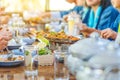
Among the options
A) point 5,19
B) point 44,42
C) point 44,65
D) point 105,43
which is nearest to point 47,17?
point 5,19

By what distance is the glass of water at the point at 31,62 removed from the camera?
1.47 meters

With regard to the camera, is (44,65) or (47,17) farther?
(47,17)

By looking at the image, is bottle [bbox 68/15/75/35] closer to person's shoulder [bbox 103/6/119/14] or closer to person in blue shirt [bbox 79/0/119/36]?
person in blue shirt [bbox 79/0/119/36]

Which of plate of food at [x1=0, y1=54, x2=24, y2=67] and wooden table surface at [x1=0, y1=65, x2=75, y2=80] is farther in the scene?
plate of food at [x1=0, y1=54, x2=24, y2=67]

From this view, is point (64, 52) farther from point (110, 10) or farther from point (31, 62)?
point (110, 10)

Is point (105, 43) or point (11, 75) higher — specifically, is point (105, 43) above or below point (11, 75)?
above

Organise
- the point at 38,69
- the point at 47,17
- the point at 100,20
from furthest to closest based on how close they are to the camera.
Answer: the point at 47,17, the point at 100,20, the point at 38,69

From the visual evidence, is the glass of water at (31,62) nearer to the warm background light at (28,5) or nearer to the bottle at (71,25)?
the bottle at (71,25)

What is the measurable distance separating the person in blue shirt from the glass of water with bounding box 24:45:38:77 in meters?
1.29

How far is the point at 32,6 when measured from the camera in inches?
192

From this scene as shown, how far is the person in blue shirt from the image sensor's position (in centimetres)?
313

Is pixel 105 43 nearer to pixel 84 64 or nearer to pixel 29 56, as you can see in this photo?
pixel 84 64

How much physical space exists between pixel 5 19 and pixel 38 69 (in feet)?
5.86

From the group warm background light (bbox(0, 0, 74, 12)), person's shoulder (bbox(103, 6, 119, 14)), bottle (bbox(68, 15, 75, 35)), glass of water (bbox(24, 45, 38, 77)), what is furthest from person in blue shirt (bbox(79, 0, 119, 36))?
warm background light (bbox(0, 0, 74, 12))
